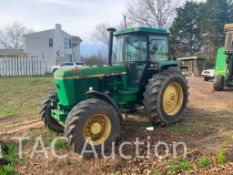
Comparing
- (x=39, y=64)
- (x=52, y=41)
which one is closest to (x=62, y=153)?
(x=39, y=64)

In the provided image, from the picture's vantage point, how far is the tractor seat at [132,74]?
8.18 metres

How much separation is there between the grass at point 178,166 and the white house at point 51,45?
4335cm

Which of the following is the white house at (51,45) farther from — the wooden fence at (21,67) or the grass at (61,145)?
the grass at (61,145)

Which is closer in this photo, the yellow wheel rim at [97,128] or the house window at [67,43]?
the yellow wheel rim at [97,128]

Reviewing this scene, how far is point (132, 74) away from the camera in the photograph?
26.9ft

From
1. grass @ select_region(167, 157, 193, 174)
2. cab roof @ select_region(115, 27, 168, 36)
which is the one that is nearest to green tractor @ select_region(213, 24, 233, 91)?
cab roof @ select_region(115, 27, 168, 36)

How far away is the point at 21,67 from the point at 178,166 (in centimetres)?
2756

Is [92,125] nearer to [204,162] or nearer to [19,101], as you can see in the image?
[204,162]

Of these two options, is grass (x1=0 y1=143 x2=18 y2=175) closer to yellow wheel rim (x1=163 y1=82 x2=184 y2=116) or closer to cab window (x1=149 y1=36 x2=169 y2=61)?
yellow wheel rim (x1=163 y1=82 x2=184 y2=116)

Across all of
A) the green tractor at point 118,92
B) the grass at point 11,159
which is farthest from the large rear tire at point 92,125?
the grass at point 11,159

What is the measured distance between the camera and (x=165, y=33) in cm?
870

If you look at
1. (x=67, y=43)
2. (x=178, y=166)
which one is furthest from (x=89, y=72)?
(x=67, y=43)

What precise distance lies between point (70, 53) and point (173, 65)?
145 ft

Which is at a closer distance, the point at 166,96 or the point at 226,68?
the point at 166,96
